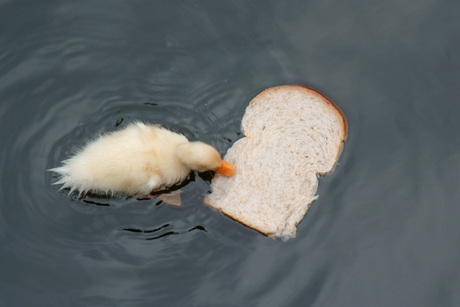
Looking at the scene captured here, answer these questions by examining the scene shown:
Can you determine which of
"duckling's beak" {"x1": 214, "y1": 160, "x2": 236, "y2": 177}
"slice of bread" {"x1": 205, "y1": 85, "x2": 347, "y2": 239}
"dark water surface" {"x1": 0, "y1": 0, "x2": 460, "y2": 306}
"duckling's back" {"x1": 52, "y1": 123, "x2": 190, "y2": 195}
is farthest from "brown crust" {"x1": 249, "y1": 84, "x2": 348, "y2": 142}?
"duckling's back" {"x1": 52, "y1": 123, "x2": 190, "y2": 195}

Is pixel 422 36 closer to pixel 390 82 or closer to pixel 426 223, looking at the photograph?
Result: pixel 390 82

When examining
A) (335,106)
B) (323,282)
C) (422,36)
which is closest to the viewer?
(323,282)

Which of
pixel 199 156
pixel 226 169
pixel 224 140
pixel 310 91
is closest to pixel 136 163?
pixel 199 156

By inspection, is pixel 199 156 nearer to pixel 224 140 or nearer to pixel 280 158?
pixel 224 140

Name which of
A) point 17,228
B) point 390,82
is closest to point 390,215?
point 390,82

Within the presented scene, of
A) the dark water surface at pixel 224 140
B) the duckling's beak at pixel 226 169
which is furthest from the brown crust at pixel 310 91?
the duckling's beak at pixel 226 169

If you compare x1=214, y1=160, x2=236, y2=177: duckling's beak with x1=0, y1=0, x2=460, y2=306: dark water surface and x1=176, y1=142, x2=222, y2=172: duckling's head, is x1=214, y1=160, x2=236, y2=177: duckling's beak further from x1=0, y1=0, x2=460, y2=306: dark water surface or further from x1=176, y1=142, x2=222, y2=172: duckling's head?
x1=0, y1=0, x2=460, y2=306: dark water surface
